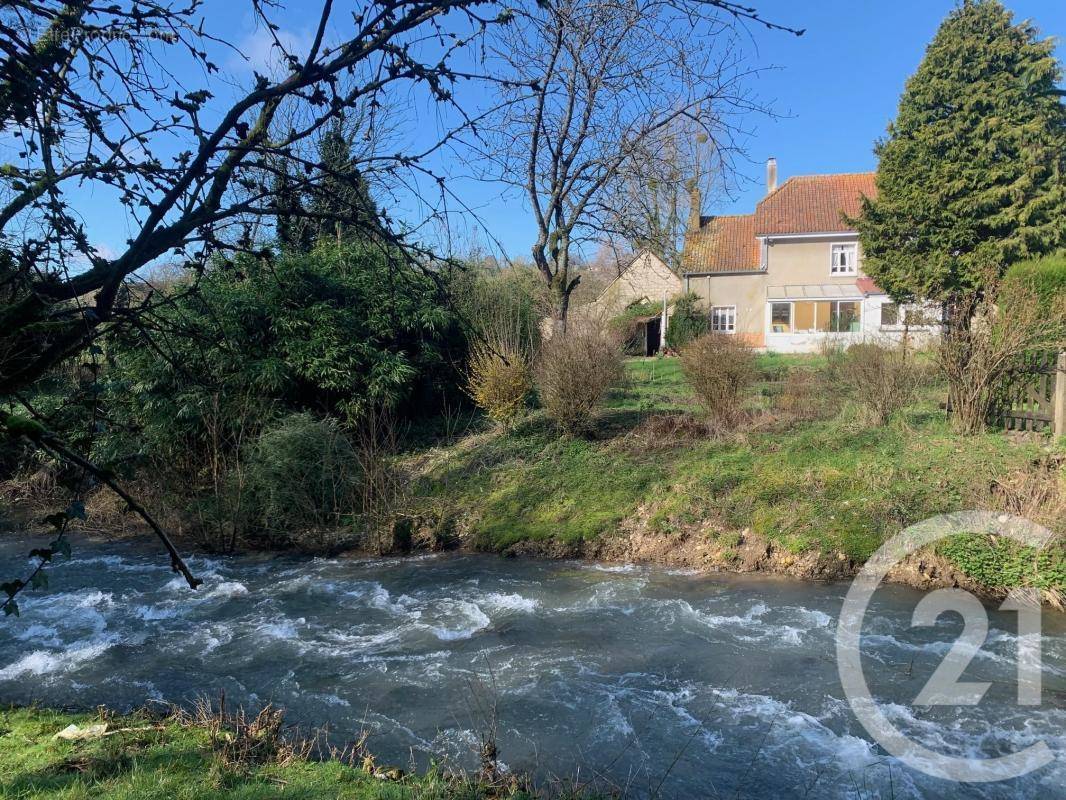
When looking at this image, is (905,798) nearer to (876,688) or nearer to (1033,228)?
(876,688)

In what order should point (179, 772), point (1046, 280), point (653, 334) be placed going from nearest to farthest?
1. point (179, 772)
2. point (1046, 280)
3. point (653, 334)

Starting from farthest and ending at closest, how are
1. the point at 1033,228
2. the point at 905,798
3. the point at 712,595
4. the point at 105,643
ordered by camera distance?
the point at 1033,228, the point at 712,595, the point at 105,643, the point at 905,798

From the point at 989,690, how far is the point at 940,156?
20338mm

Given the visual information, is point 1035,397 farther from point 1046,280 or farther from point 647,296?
point 647,296

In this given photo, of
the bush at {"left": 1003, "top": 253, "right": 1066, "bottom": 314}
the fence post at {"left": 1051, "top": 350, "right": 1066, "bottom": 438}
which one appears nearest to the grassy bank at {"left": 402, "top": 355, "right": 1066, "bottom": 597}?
the fence post at {"left": 1051, "top": 350, "right": 1066, "bottom": 438}

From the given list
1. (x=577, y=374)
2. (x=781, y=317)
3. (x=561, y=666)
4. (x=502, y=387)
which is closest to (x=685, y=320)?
(x=781, y=317)

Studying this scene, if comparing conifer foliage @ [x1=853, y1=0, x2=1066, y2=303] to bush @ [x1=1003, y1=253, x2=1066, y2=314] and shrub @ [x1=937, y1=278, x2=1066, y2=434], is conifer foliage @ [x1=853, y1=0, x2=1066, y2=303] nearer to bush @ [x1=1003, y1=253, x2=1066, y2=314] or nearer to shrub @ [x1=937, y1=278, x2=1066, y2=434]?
bush @ [x1=1003, y1=253, x2=1066, y2=314]

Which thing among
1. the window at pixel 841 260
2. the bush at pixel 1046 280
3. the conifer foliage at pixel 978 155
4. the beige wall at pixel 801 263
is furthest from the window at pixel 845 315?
the bush at pixel 1046 280

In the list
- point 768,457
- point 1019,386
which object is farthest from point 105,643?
point 1019,386

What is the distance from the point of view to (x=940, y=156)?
22422 mm

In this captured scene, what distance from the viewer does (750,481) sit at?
11.4 m

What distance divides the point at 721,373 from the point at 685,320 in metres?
21.8

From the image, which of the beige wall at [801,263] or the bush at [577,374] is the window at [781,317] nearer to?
the beige wall at [801,263]

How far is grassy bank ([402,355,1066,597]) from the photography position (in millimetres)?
9789
